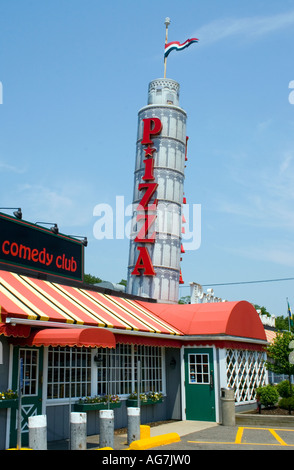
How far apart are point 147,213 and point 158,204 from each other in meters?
0.71

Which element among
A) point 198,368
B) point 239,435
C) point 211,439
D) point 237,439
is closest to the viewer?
point 237,439

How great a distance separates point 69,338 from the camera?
1178cm

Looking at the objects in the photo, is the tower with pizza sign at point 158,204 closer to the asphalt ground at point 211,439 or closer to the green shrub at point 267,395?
the green shrub at point 267,395

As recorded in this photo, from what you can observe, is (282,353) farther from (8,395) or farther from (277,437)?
(8,395)

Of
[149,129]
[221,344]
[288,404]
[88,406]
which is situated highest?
[149,129]

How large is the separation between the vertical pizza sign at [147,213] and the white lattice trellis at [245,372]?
6.28m

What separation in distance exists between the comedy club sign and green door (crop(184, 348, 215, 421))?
5.28m

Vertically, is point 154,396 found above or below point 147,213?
below

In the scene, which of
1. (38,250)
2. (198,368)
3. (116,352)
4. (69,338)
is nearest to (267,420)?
(198,368)

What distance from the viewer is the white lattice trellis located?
61.7ft

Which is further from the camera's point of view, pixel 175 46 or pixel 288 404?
pixel 175 46

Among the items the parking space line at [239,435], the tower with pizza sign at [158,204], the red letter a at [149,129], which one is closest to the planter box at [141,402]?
the parking space line at [239,435]

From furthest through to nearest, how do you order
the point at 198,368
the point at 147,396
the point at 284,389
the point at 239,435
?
the point at 284,389, the point at 198,368, the point at 147,396, the point at 239,435

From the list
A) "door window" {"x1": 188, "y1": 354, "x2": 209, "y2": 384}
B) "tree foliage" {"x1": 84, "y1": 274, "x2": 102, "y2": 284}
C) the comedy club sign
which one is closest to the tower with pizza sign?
"door window" {"x1": 188, "y1": 354, "x2": 209, "y2": 384}
